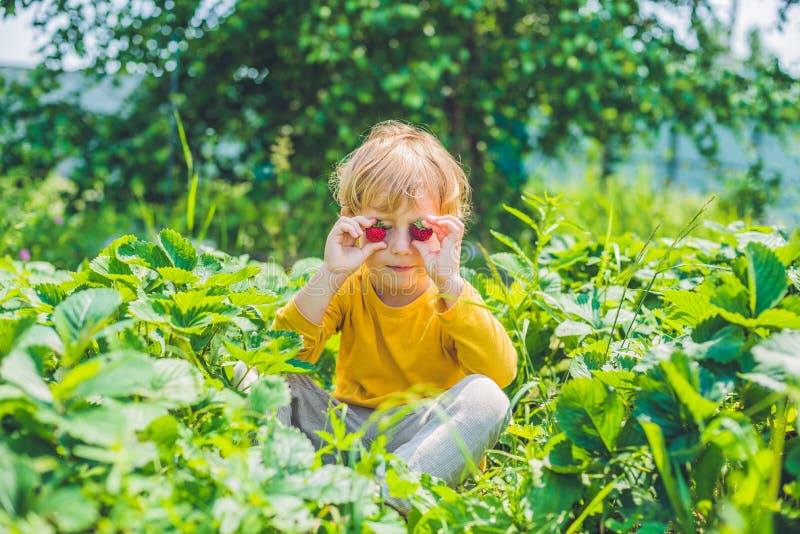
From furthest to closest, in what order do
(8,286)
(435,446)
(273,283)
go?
(273,283) → (8,286) → (435,446)

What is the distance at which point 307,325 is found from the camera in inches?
57.8

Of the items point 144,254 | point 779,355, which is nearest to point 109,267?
point 144,254

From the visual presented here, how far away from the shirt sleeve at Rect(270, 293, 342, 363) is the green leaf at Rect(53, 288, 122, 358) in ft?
1.67

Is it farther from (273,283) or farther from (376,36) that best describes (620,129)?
(273,283)

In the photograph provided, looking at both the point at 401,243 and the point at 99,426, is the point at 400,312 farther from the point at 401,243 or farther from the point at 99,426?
the point at 99,426

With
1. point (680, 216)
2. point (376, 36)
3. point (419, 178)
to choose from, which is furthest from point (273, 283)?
point (680, 216)

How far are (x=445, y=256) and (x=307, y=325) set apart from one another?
339mm

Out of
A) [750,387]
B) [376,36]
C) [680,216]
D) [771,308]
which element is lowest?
[680,216]

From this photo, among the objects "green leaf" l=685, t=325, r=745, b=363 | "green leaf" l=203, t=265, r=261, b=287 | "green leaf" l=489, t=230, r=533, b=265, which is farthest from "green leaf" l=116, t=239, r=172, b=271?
"green leaf" l=685, t=325, r=745, b=363

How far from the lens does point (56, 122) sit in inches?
144

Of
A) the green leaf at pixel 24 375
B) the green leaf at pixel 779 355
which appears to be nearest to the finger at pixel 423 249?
the green leaf at pixel 779 355

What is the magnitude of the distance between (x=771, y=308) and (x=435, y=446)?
0.61 metres

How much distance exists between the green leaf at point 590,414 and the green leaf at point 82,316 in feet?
2.28

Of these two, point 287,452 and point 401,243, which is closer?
point 287,452
